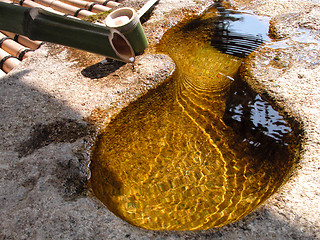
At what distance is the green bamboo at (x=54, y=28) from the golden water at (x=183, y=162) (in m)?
1.01

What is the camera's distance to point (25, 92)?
11.5 ft

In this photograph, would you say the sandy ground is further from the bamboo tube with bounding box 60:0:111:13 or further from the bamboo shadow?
the bamboo tube with bounding box 60:0:111:13

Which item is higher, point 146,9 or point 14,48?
point 146,9

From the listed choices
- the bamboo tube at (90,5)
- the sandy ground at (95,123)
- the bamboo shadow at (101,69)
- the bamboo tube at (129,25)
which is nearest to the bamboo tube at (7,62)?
the sandy ground at (95,123)

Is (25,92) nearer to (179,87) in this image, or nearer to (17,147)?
(17,147)

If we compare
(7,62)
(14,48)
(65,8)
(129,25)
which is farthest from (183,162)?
(65,8)

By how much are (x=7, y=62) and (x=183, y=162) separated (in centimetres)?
310

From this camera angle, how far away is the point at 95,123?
10.1 feet

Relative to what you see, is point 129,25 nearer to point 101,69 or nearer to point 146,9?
point 101,69

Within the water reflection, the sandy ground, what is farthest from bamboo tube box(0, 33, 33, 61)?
the water reflection

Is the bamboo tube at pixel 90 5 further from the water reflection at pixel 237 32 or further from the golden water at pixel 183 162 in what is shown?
the golden water at pixel 183 162

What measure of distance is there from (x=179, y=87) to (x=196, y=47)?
3.53 feet

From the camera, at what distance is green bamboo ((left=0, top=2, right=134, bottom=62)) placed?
6.25ft

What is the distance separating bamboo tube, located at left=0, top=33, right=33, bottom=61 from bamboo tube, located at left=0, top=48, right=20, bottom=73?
12cm
